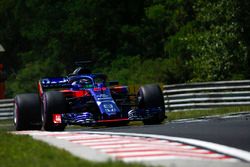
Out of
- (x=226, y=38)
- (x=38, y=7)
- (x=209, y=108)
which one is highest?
(x=38, y=7)

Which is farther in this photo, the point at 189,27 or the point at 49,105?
the point at 189,27

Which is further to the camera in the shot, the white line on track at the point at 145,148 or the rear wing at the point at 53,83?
the rear wing at the point at 53,83

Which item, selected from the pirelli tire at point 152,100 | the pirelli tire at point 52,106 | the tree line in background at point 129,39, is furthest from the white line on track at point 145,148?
the tree line in background at point 129,39

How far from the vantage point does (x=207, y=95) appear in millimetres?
27953

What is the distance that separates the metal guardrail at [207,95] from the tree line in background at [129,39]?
4.37 m

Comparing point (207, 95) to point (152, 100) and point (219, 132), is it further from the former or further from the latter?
point (219, 132)

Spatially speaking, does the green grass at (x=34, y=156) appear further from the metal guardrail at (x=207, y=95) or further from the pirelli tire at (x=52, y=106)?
the metal guardrail at (x=207, y=95)

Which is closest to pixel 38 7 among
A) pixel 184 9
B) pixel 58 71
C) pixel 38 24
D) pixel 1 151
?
pixel 38 24

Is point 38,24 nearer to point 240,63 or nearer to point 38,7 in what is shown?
point 38,7

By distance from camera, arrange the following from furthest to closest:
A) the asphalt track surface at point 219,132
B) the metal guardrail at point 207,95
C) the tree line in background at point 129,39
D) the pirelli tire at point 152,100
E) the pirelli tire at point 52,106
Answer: the tree line in background at point 129,39, the metal guardrail at point 207,95, the pirelli tire at point 152,100, the pirelli tire at point 52,106, the asphalt track surface at point 219,132

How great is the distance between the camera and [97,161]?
34.3 ft

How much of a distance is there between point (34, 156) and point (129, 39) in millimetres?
36777

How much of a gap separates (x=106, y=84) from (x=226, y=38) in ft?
40.2

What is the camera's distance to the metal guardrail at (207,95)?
2733 cm
